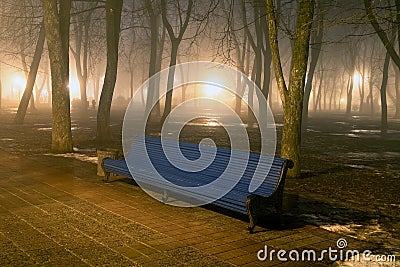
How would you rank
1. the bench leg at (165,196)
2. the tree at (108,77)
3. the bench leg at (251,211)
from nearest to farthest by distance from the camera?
the bench leg at (251,211)
the bench leg at (165,196)
the tree at (108,77)

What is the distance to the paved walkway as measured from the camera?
5.02 m

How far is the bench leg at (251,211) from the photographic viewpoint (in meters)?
5.90

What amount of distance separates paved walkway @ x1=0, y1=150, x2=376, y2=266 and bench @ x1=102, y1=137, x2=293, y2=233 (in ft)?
1.13

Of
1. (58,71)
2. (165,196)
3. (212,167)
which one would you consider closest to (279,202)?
(212,167)

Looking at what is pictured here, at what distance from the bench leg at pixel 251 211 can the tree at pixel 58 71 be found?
9103 mm

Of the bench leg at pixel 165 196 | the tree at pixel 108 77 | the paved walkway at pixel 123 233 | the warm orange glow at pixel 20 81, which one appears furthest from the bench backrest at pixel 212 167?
the warm orange glow at pixel 20 81

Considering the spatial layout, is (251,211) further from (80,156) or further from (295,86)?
(80,156)

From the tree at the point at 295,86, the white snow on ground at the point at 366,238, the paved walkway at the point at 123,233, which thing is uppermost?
the tree at the point at 295,86

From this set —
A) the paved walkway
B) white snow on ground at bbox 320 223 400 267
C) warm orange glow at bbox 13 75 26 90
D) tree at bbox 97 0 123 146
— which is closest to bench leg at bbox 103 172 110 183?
the paved walkway

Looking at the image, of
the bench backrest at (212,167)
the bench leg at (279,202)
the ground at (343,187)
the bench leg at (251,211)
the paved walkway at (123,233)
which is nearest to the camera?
the paved walkway at (123,233)

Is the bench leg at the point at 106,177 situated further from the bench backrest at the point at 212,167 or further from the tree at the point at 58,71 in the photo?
the tree at the point at 58,71

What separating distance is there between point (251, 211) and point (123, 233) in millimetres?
1705

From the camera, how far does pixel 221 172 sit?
7301mm

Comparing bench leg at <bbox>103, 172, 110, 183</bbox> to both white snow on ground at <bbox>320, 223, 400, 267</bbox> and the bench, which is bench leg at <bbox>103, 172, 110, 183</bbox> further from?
white snow on ground at <bbox>320, 223, 400, 267</bbox>
